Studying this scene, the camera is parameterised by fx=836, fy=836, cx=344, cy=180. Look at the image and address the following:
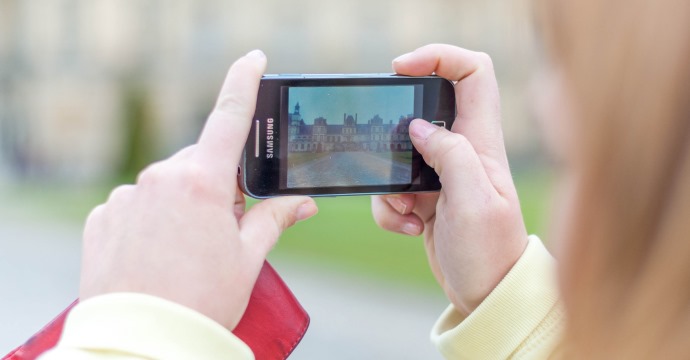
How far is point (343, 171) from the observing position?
2.63 ft

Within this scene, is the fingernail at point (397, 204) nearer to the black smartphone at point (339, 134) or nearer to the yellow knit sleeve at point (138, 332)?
the black smartphone at point (339, 134)

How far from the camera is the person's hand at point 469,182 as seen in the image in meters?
0.77

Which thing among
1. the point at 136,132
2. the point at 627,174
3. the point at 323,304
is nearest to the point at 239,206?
the point at 627,174

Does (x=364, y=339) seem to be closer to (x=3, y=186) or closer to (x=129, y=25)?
(x=3, y=186)

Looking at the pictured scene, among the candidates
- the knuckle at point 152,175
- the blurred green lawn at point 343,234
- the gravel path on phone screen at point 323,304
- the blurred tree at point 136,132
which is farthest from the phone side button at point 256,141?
the blurred tree at point 136,132

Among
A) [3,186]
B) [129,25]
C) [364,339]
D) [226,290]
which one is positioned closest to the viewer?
[226,290]

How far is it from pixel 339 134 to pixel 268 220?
196mm

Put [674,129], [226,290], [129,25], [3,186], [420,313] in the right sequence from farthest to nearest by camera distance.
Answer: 1. [129,25]
2. [3,186]
3. [420,313]
4. [226,290]
5. [674,129]

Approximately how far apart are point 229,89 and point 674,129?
35cm

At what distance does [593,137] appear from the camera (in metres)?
0.39

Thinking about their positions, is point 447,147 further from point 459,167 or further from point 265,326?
point 265,326

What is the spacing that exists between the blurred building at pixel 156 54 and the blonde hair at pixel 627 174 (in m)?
7.71

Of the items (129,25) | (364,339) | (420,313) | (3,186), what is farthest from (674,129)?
(129,25)

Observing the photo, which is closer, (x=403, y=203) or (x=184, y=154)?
(x=184, y=154)
